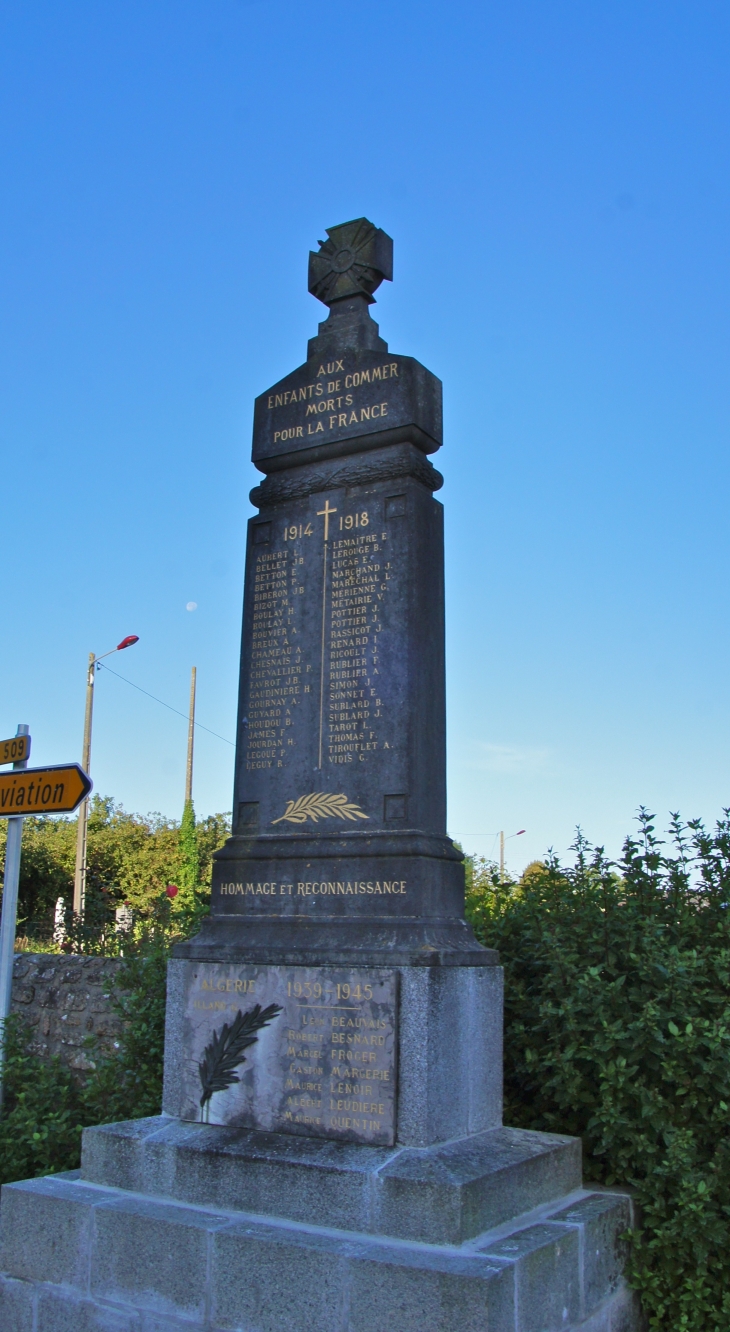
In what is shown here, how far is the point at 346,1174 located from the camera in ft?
13.3

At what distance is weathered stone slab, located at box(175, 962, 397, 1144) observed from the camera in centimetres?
430

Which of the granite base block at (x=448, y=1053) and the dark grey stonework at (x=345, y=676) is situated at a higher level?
the dark grey stonework at (x=345, y=676)

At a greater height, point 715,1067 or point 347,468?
point 347,468

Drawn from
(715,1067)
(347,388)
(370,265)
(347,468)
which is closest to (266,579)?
(347,468)

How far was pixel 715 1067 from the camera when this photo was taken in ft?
14.8

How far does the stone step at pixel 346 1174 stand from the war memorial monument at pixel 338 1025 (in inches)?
0.5

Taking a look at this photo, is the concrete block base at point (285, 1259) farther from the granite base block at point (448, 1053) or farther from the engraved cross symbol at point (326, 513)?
the engraved cross symbol at point (326, 513)

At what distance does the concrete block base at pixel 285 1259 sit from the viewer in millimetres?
3615

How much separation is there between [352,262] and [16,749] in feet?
13.4

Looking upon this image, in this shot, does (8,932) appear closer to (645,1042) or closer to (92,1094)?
(92,1094)

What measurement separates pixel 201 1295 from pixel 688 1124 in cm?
218

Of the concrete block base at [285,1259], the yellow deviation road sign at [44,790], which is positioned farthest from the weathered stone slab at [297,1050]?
the yellow deviation road sign at [44,790]

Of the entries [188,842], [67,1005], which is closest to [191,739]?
[188,842]

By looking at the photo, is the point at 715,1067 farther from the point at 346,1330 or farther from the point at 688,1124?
the point at 346,1330
